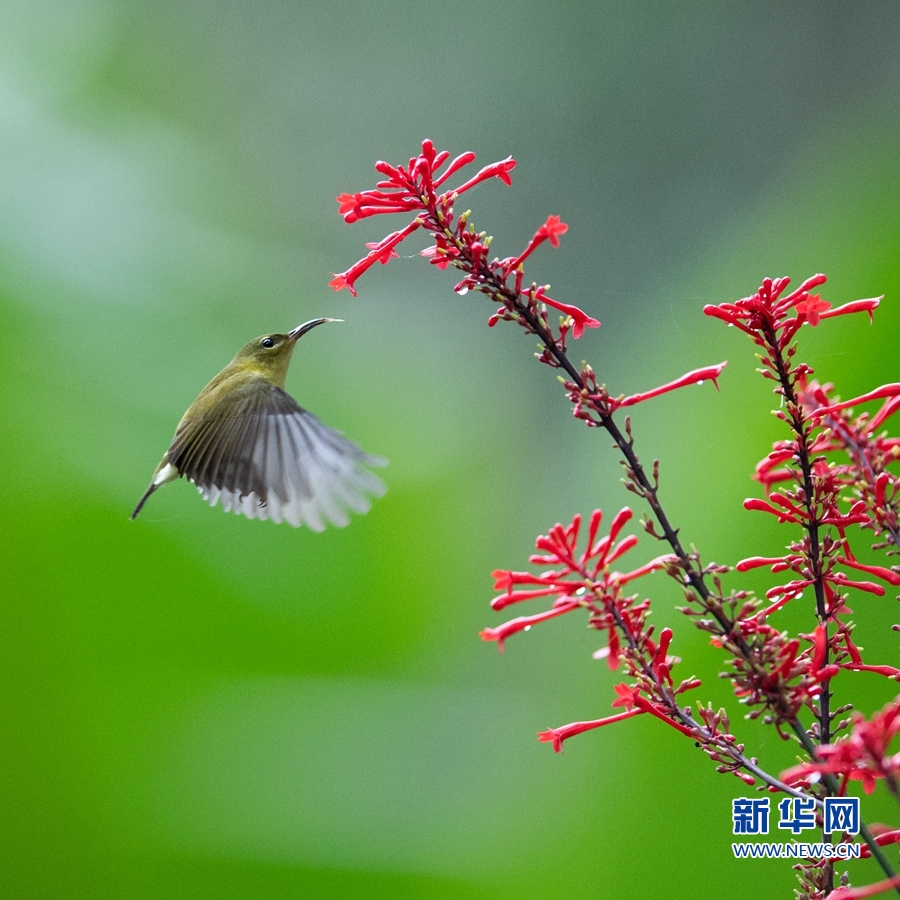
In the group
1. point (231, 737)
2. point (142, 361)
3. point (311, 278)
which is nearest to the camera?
point (231, 737)

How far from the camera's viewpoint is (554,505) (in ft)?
6.97

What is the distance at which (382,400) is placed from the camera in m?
2.17

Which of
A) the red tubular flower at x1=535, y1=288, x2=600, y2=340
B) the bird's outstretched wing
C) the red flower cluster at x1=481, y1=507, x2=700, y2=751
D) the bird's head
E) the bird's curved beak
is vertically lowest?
the red flower cluster at x1=481, y1=507, x2=700, y2=751

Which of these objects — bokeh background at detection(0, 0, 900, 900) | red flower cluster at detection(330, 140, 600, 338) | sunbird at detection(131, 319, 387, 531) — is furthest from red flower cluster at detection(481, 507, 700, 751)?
bokeh background at detection(0, 0, 900, 900)

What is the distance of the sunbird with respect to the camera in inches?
40.2

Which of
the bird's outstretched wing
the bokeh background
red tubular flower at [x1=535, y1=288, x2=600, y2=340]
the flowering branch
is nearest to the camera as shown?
the flowering branch

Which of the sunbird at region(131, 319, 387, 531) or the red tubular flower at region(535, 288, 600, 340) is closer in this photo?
the red tubular flower at region(535, 288, 600, 340)

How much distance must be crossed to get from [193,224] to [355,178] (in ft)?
1.37

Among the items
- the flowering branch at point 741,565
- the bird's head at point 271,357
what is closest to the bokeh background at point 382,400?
the bird's head at point 271,357

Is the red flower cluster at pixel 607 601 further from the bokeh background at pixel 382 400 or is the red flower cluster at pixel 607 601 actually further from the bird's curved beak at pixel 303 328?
the bokeh background at pixel 382 400

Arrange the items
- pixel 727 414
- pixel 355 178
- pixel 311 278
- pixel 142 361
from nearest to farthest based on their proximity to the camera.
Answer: pixel 727 414
pixel 142 361
pixel 311 278
pixel 355 178

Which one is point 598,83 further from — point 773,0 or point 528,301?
point 528,301

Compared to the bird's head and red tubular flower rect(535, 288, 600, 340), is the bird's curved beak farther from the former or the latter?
red tubular flower rect(535, 288, 600, 340)

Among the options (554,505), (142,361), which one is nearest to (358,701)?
(554,505)
